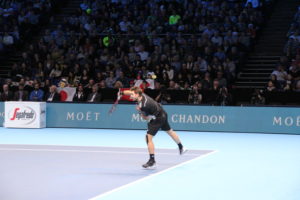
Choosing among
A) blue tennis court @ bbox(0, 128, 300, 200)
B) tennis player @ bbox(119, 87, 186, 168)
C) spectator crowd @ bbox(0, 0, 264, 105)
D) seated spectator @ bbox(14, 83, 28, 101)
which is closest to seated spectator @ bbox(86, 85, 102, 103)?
spectator crowd @ bbox(0, 0, 264, 105)

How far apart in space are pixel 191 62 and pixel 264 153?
904 cm

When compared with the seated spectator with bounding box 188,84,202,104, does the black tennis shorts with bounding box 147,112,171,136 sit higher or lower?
higher

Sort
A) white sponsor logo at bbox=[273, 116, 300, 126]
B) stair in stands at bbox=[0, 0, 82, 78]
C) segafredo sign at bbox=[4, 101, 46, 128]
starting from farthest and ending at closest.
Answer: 1. stair in stands at bbox=[0, 0, 82, 78]
2. segafredo sign at bbox=[4, 101, 46, 128]
3. white sponsor logo at bbox=[273, 116, 300, 126]

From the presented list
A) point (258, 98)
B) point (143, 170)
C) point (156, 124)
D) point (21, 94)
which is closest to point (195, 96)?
point (258, 98)

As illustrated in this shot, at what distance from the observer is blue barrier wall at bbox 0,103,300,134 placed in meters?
20.2

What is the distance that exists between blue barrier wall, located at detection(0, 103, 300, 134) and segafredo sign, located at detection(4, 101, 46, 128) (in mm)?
676

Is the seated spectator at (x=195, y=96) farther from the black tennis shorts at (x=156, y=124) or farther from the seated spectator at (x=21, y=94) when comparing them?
the black tennis shorts at (x=156, y=124)

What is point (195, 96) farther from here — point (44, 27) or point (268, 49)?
point (44, 27)

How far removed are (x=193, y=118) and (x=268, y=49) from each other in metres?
6.56

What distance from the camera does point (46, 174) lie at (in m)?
10.5

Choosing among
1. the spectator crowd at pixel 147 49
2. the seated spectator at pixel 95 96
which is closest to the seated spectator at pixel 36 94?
the spectator crowd at pixel 147 49

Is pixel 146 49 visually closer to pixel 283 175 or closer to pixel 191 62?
pixel 191 62

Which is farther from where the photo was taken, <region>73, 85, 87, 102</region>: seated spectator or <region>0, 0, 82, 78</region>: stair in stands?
<region>0, 0, 82, 78</region>: stair in stands

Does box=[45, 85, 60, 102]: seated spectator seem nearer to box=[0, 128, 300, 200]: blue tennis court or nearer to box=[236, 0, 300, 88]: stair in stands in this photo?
box=[0, 128, 300, 200]: blue tennis court
